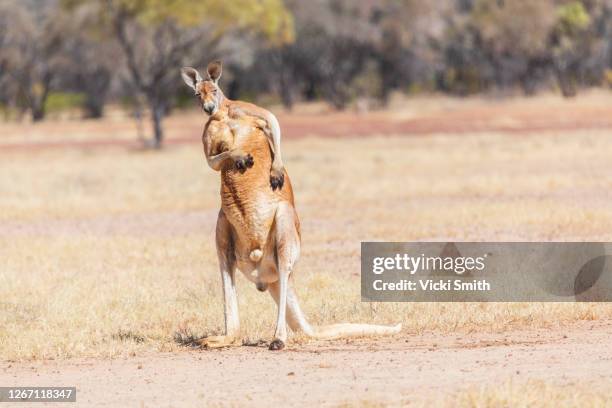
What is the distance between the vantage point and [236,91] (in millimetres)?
78000

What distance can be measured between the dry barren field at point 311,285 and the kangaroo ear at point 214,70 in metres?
2.08

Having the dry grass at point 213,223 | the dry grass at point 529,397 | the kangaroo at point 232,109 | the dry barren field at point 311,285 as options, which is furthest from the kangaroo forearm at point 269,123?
the dry grass at point 529,397

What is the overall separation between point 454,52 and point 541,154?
47.5 meters

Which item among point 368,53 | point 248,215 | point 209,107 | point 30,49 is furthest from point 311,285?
point 30,49

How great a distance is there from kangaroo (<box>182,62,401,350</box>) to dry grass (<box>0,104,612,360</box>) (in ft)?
2.41

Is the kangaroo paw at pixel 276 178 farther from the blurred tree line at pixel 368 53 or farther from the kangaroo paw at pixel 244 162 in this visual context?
the blurred tree line at pixel 368 53

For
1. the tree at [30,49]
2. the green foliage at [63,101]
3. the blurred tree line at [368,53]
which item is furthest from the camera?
the green foliage at [63,101]

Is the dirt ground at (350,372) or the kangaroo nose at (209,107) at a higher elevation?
the kangaroo nose at (209,107)

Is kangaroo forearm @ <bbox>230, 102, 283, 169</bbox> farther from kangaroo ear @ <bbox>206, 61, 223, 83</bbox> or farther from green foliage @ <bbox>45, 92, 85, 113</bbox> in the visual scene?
green foliage @ <bbox>45, 92, 85, 113</bbox>

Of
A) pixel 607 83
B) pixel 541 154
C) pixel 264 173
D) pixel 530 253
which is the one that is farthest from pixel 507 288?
pixel 607 83

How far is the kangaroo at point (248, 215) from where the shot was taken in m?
8.82

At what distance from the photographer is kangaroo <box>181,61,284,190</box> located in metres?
8.86

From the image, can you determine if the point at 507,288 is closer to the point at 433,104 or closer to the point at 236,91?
the point at 433,104

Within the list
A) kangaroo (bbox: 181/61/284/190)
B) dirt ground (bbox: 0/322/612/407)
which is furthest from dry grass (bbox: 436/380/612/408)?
kangaroo (bbox: 181/61/284/190)
